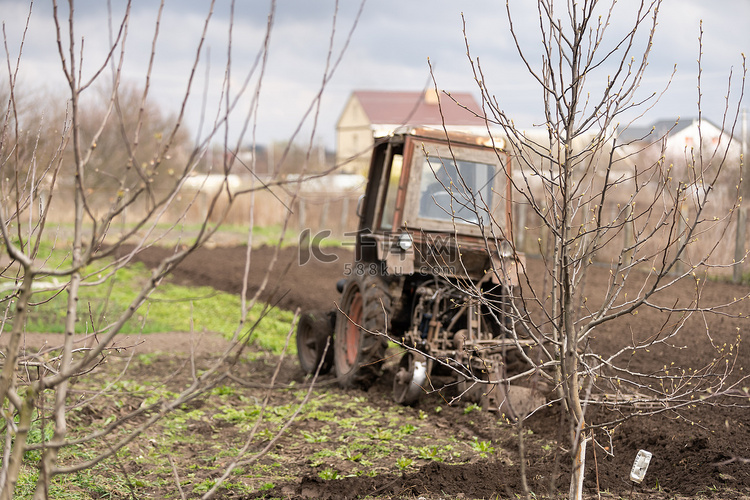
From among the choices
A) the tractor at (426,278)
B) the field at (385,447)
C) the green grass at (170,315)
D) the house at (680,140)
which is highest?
the house at (680,140)

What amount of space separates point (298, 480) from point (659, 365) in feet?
14.7

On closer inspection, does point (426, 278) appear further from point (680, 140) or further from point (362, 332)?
point (680, 140)

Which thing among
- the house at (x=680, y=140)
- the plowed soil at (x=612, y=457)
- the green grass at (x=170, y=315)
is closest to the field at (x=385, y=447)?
the plowed soil at (x=612, y=457)

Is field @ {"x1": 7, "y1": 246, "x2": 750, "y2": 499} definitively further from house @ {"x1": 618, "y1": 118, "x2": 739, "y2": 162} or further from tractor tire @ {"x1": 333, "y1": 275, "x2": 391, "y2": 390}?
house @ {"x1": 618, "y1": 118, "x2": 739, "y2": 162}

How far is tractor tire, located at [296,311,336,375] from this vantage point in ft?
25.3

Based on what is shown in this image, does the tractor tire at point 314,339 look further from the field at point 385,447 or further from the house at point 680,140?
the house at point 680,140

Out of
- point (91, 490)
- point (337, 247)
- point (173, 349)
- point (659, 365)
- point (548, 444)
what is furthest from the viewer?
point (337, 247)

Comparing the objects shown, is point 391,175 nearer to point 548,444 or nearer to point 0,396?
point 548,444

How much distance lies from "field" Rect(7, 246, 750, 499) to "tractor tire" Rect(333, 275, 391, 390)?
0.27 meters

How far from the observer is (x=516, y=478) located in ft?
14.1

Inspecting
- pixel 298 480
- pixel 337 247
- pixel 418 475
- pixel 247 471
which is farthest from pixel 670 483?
pixel 337 247

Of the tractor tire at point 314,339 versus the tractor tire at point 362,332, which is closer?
the tractor tire at point 362,332

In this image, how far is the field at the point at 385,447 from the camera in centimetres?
415

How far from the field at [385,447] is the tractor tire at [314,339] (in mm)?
287
